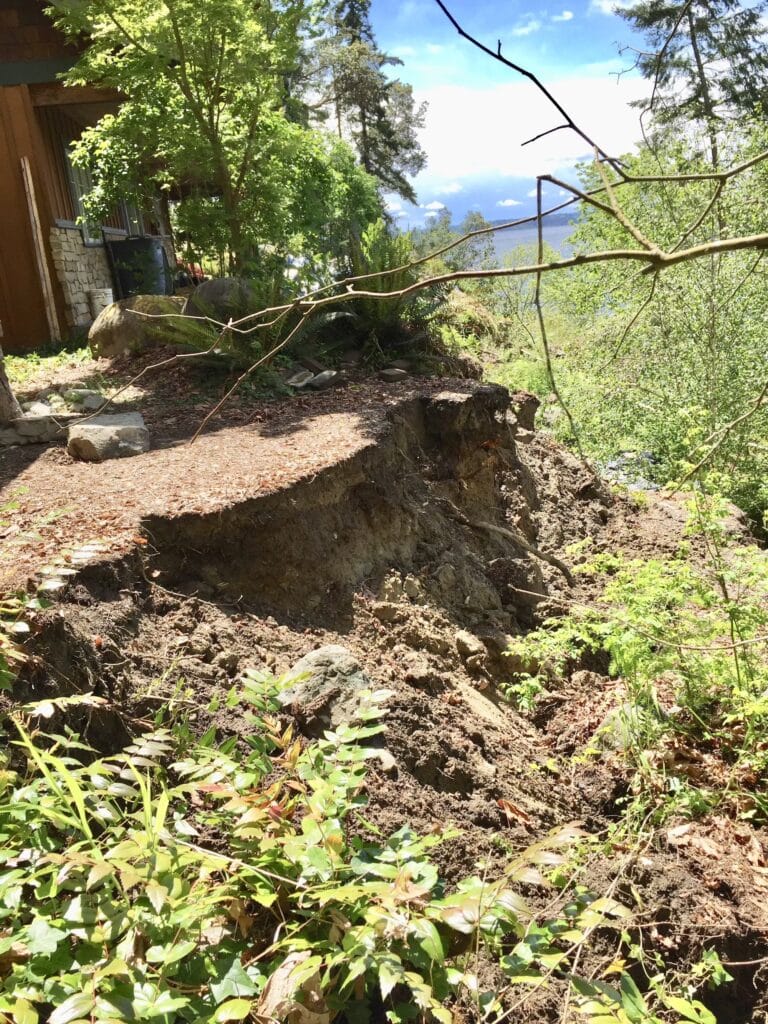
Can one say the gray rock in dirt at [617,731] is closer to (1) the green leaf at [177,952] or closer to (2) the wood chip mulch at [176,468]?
(2) the wood chip mulch at [176,468]

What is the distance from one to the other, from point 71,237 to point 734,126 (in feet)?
29.2

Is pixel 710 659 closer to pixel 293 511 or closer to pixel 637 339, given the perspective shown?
pixel 293 511

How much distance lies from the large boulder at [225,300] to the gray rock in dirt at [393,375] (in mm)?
1296

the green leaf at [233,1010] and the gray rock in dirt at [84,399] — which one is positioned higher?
the gray rock in dirt at [84,399]

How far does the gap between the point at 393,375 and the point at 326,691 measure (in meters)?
4.53

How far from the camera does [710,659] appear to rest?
3.62m

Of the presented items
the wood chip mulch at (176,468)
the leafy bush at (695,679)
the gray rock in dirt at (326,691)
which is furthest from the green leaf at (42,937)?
the leafy bush at (695,679)

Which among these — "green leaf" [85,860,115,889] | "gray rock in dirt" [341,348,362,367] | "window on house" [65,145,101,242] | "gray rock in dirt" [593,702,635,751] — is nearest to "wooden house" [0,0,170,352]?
"window on house" [65,145,101,242]

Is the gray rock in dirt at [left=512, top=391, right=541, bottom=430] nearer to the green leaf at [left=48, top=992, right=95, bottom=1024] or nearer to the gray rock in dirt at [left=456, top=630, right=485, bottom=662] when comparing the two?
the gray rock in dirt at [left=456, top=630, right=485, bottom=662]

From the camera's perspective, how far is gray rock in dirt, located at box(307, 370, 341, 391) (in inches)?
277

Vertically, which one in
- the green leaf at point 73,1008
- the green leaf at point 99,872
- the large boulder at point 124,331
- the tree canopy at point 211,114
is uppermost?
the tree canopy at point 211,114

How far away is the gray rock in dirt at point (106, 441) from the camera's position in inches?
205

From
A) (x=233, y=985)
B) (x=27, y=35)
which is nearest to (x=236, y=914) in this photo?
(x=233, y=985)

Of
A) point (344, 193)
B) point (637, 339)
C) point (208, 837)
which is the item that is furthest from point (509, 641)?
point (344, 193)
